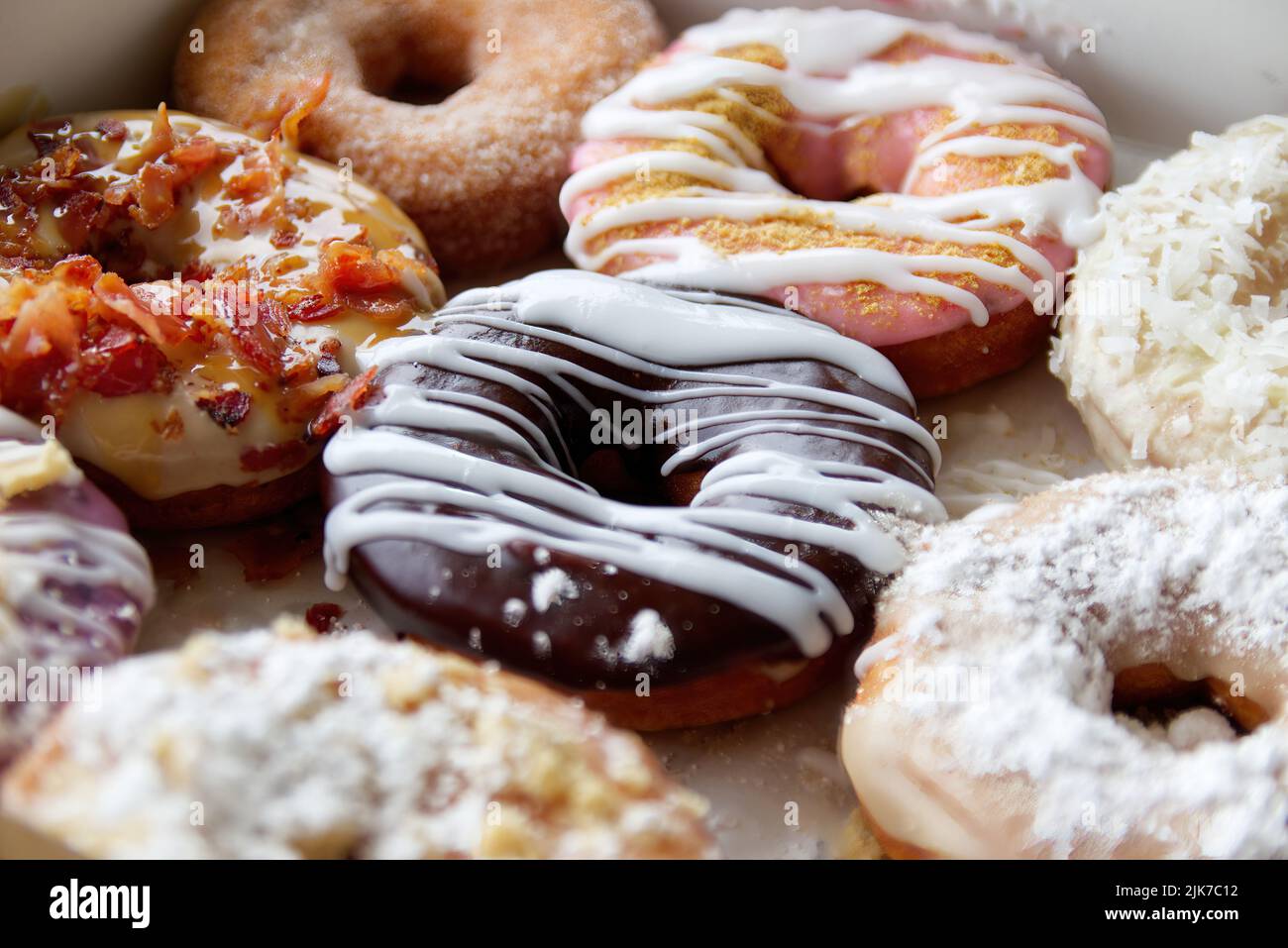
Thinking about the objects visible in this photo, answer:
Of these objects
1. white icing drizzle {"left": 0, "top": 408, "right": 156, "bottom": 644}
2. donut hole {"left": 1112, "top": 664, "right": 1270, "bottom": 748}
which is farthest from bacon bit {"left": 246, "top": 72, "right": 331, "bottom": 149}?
donut hole {"left": 1112, "top": 664, "right": 1270, "bottom": 748}

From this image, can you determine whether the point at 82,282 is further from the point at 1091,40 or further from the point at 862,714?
the point at 1091,40

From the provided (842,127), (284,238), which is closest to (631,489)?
(284,238)

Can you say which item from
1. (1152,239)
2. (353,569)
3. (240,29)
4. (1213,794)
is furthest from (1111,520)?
(240,29)

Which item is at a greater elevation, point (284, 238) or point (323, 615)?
point (284, 238)

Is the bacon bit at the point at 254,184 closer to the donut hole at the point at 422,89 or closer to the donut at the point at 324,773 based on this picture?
the donut hole at the point at 422,89

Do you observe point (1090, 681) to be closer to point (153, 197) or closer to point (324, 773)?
point (324, 773)

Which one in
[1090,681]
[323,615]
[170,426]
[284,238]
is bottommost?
[323,615]

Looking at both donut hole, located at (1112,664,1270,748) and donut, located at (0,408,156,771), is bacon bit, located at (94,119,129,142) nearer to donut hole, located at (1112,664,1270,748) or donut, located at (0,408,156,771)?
donut, located at (0,408,156,771)

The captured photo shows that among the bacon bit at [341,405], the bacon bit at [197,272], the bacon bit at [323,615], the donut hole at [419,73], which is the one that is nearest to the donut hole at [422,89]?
the donut hole at [419,73]
